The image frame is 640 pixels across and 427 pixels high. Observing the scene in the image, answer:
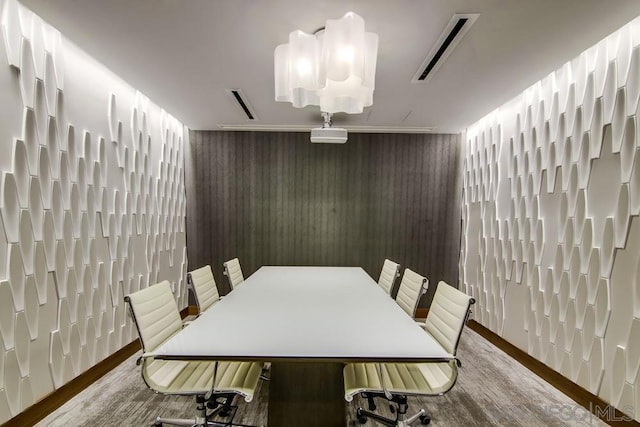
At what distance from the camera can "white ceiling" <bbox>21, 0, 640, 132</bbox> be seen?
1.76m

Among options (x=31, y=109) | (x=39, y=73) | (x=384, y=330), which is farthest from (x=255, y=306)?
(x=39, y=73)

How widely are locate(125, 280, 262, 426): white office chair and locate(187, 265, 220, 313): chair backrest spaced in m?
0.36

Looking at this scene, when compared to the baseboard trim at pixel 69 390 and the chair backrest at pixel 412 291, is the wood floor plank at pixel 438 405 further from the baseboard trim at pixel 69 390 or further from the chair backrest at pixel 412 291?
the chair backrest at pixel 412 291

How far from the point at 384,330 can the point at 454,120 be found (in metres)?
3.19

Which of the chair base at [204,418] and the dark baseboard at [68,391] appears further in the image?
the dark baseboard at [68,391]

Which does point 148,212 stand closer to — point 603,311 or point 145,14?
point 145,14

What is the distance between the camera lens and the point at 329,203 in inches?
176

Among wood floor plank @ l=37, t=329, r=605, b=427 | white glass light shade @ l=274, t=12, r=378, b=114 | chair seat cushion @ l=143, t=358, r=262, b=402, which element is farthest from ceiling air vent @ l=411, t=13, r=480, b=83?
wood floor plank @ l=37, t=329, r=605, b=427

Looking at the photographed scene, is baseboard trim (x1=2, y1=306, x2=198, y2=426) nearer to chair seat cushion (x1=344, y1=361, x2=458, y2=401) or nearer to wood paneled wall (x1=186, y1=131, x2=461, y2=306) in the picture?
wood paneled wall (x1=186, y1=131, x2=461, y2=306)

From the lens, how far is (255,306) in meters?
2.03

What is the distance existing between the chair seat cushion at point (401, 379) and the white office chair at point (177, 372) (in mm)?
553

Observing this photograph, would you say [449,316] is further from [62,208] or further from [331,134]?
[62,208]

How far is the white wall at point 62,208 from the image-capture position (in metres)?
1.88

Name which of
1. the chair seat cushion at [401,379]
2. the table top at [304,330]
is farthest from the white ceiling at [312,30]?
the chair seat cushion at [401,379]
